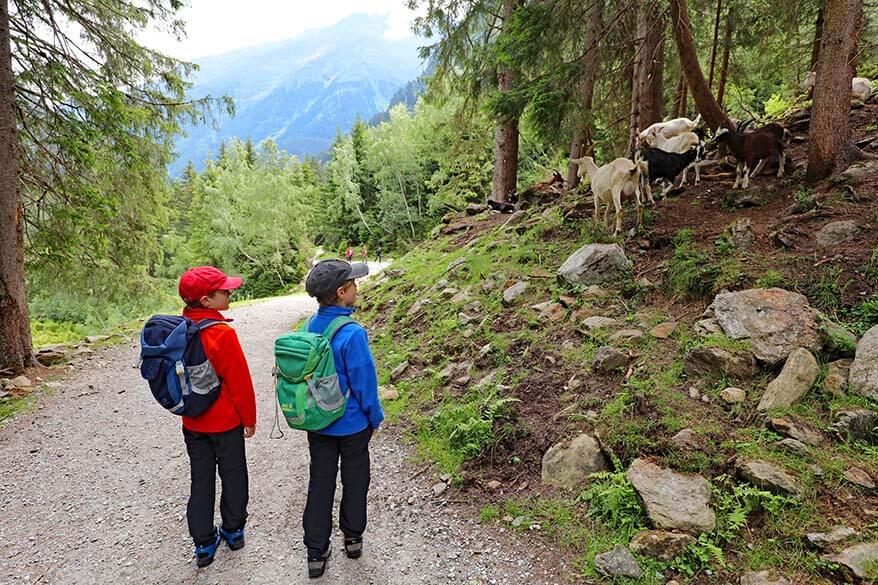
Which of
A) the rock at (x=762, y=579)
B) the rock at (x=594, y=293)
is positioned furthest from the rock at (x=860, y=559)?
the rock at (x=594, y=293)

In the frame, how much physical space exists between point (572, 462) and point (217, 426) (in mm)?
2661

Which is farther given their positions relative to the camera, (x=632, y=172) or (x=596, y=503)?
(x=632, y=172)

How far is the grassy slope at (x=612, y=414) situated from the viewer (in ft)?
8.38

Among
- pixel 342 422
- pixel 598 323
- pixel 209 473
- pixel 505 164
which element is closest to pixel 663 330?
pixel 598 323

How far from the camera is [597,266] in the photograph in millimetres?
5711

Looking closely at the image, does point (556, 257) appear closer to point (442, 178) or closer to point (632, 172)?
point (632, 172)

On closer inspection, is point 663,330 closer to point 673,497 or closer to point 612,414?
point 612,414

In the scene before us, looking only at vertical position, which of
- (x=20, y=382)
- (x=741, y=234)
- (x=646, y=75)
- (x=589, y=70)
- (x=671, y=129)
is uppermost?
(x=646, y=75)

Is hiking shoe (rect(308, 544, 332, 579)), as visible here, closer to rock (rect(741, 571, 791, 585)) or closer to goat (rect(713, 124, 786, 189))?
rock (rect(741, 571, 791, 585))

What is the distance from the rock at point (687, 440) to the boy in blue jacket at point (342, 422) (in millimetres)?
2204

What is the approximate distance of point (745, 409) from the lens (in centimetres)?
332

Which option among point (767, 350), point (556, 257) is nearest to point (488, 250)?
point (556, 257)

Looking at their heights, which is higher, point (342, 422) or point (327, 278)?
point (327, 278)

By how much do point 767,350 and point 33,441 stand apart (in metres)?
8.10
